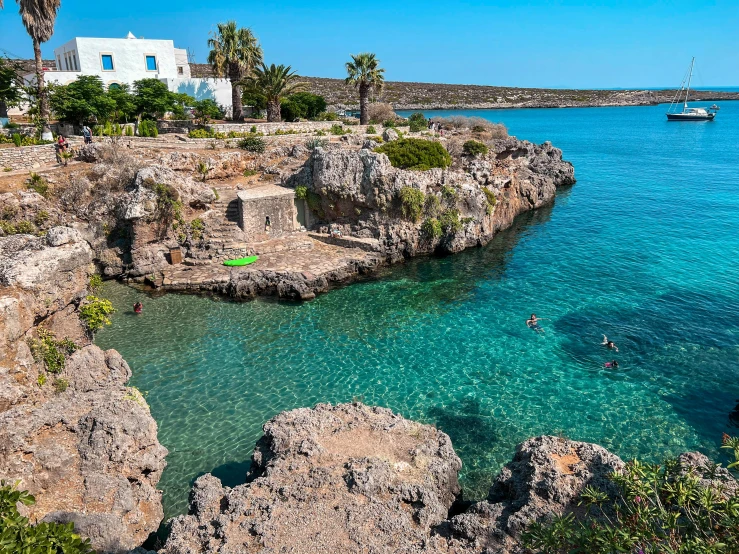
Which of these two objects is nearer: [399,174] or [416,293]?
[416,293]

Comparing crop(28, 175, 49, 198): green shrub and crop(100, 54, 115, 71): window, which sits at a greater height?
crop(100, 54, 115, 71): window

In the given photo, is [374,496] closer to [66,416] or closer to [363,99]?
[66,416]

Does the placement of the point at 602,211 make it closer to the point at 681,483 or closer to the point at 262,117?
the point at 262,117

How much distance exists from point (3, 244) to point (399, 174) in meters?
23.9

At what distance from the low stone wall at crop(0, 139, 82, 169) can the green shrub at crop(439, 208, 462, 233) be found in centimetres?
2933

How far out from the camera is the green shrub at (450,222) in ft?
117

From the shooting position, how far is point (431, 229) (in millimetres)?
35094

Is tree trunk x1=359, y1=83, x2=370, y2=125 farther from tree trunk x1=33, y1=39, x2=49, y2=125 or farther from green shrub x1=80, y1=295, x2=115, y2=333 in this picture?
green shrub x1=80, y1=295, x2=115, y2=333

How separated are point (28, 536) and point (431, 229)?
30.0m

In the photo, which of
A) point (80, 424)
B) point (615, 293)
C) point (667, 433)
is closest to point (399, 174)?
point (615, 293)

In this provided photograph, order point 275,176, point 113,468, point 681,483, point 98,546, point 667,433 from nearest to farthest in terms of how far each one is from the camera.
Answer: point 681,483 < point 98,546 < point 113,468 < point 667,433 < point 275,176

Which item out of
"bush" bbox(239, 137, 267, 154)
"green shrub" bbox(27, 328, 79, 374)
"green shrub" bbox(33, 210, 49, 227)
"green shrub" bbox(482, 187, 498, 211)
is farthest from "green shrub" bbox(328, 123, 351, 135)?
"green shrub" bbox(27, 328, 79, 374)

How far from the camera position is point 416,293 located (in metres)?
29.4

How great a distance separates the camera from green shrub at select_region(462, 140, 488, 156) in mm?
45562
